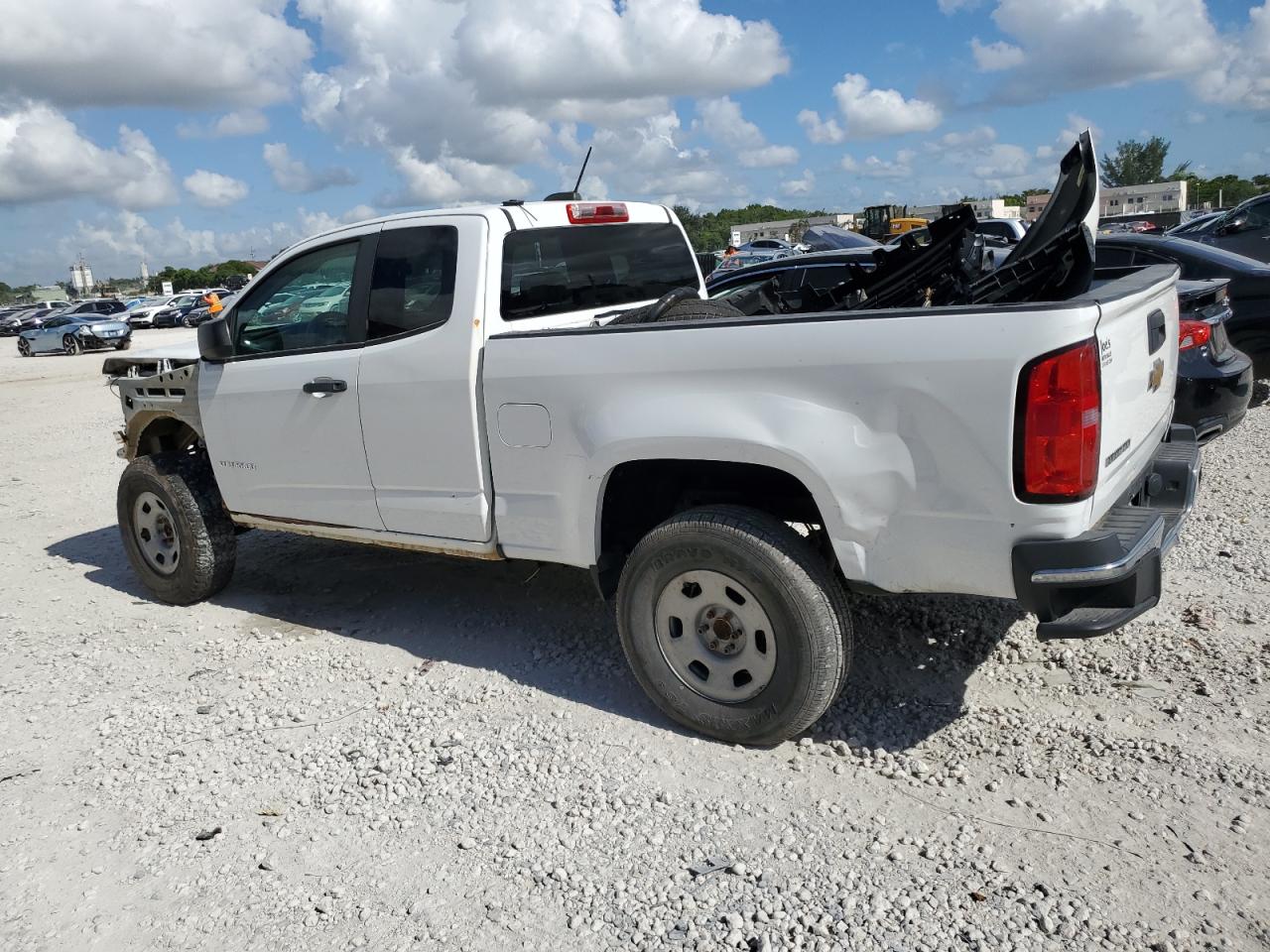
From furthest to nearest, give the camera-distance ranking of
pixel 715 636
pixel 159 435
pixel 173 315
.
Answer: pixel 173 315
pixel 159 435
pixel 715 636

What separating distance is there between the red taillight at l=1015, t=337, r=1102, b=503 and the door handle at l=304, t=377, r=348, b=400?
9.54 feet

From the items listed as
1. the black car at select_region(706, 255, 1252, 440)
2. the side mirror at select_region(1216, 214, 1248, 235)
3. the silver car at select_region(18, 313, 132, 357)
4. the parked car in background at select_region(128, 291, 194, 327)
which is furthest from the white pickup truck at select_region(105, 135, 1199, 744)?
the parked car in background at select_region(128, 291, 194, 327)

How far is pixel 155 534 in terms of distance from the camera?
580cm

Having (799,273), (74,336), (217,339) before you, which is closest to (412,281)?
(217,339)

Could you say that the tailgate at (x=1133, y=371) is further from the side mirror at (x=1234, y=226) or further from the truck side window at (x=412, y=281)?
the side mirror at (x=1234, y=226)

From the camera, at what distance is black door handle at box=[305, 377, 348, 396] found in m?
4.50

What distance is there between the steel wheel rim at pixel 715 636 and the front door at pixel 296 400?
1.64 m

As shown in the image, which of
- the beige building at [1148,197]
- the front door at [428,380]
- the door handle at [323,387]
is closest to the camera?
the front door at [428,380]

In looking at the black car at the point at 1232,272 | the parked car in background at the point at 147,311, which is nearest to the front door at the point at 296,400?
the black car at the point at 1232,272

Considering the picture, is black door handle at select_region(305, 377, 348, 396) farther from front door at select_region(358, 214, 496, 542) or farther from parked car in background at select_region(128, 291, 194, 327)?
parked car in background at select_region(128, 291, 194, 327)

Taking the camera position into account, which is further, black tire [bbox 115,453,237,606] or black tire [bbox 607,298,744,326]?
black tire [bbox 115,453,237,606]

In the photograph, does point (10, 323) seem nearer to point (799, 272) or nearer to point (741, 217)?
point (799, 272)

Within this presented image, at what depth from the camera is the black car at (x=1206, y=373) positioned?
6270 mm

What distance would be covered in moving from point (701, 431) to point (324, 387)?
78.5 inches
